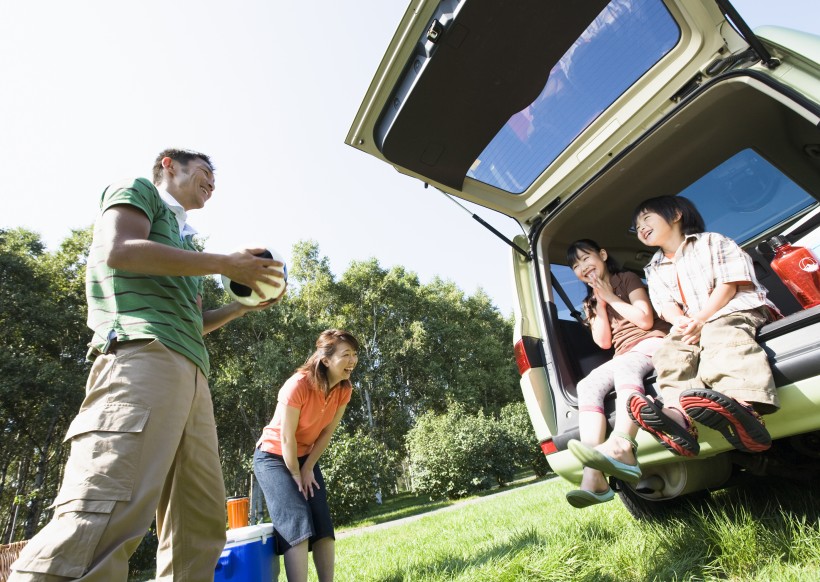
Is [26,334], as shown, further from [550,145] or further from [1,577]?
[550,145]

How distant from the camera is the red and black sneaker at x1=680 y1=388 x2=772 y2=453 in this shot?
1421 mm

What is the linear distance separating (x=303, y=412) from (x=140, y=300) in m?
1.38

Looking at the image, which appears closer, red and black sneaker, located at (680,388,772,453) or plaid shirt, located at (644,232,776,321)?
red and black sneaker, located at (680,388,772,453)

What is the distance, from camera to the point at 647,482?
6.90 feet

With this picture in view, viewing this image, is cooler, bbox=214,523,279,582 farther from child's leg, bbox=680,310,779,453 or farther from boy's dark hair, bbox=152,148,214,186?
child's leg, bbox=680,310,779,453

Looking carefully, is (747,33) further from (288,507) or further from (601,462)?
(288,507)

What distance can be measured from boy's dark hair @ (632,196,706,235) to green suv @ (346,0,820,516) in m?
0.31

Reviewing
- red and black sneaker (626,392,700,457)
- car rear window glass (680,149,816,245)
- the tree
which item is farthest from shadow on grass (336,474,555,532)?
the tree

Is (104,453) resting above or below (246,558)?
above

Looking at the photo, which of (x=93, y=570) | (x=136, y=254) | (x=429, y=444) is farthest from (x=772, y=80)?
(x=429, y=444)

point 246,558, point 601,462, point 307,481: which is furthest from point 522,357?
point 246,558

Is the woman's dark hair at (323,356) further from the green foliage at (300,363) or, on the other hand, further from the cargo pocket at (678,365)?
the green foliage at (300,363)

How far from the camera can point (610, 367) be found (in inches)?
83.9

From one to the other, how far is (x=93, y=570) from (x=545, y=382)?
203cm
